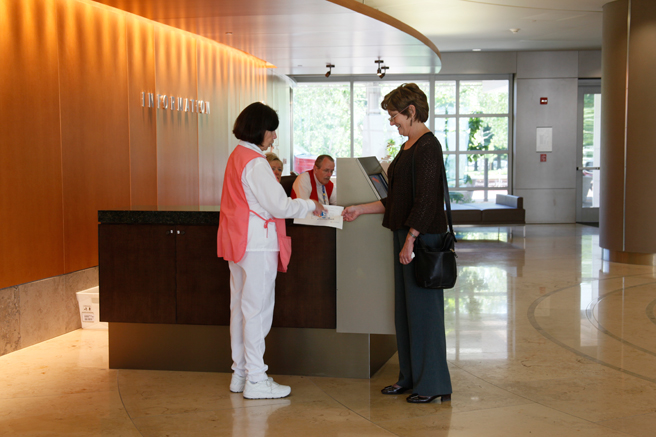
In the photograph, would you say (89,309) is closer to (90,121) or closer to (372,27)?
(90,121)

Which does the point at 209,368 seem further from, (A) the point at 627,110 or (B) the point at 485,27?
(B) the point at 485,27

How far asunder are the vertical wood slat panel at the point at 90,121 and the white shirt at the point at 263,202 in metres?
2.49

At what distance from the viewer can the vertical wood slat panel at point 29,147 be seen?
14.1ft

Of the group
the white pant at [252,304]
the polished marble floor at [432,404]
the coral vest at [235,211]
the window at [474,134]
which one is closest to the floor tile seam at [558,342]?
the polished marble floor at [432,404]

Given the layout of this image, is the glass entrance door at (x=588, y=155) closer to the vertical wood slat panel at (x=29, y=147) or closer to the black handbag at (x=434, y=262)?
the black handbag at (x=434, y=262)

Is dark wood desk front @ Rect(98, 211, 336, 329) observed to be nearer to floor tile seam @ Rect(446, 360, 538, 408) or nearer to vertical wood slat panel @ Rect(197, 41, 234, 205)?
floor tile seam @ Rect(446, 360, 538, 408)

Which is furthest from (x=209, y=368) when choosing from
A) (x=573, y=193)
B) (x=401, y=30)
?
(x=573, y=193)

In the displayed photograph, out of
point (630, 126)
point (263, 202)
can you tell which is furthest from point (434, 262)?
point (630, 126)

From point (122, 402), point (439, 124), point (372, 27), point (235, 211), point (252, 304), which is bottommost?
point (122, 402)

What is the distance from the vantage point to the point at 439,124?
13.9 metres

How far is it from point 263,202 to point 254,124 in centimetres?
44

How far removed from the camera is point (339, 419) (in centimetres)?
305

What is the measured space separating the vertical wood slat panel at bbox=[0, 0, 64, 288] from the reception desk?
973 millimetres

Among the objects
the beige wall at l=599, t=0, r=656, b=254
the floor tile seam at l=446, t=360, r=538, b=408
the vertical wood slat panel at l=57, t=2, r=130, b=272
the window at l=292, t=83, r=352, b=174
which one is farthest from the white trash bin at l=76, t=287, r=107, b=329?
the window at l=292, t=83, r=352, b=174
